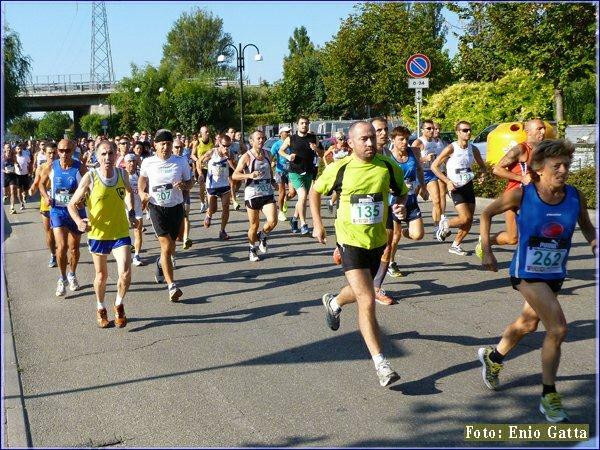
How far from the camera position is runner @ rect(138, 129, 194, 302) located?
830cm

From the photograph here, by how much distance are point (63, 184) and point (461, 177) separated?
5.10 meters

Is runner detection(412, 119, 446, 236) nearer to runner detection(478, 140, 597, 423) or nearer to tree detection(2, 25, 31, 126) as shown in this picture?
runner detection(478, 140, 597, 423)

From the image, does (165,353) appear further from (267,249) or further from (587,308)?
(267,249)

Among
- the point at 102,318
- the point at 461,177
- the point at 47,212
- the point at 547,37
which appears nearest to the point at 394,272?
the point at 461,177

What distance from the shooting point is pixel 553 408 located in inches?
→ 176

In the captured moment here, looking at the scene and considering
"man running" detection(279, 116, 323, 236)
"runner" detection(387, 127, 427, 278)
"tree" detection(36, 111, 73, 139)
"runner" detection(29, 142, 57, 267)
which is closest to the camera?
"runner" detection(387, 127, 427, 278)

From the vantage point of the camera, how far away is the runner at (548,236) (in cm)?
459

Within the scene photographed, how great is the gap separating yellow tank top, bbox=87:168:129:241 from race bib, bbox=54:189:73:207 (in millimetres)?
1564

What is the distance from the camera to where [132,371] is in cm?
596

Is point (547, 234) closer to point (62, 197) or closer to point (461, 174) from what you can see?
point (461, 174)

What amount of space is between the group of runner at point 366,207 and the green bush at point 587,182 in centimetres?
359

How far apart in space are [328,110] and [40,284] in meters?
44.7

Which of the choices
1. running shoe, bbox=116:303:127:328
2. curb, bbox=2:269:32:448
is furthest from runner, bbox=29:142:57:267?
curb, bbox=2:269:32:448

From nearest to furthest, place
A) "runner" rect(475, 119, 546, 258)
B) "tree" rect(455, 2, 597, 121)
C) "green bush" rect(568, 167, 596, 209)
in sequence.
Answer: "runner" rect(475, 119, 546, 258) → "green bush" rect(568, 167, 596, 209) → "tree" rect(455, 2, 597, 121)
